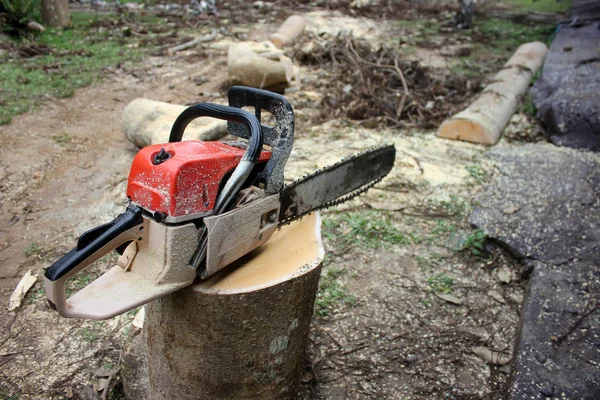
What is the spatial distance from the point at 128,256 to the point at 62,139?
10.6 feet

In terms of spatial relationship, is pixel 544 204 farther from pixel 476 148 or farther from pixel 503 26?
pixel 503 26

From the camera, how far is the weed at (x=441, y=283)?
9.03 ft

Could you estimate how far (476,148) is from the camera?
4371mm

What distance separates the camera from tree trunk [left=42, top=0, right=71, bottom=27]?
749cm

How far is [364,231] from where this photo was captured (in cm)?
318

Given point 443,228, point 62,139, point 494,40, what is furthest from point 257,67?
point 494,40

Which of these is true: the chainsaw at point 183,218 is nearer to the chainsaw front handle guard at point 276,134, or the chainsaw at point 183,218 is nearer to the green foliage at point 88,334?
the chainsaw front handle guard at point 276,134

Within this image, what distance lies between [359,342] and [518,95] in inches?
160

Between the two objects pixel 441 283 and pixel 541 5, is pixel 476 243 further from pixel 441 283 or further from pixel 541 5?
pixel 541 5

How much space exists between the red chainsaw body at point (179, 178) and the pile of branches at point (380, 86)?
11.5 feet

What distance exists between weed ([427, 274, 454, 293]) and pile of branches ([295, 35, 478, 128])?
87.7 inches

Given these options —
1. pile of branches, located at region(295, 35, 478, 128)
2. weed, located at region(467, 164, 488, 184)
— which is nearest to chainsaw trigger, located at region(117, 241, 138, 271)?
weed, located at region(467, 164, 488, 184)

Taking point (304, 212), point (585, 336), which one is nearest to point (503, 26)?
point (585, 336)

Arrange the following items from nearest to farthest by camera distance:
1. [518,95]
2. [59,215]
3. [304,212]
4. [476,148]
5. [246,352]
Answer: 1. [246,352]
2. [304,212]
3. [59,215]
4. [476,148]
5. [518,95]
